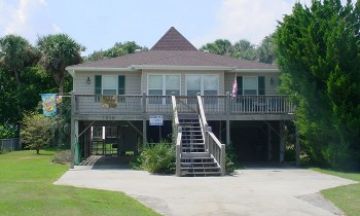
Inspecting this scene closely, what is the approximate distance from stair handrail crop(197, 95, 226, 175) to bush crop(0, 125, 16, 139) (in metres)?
24.2

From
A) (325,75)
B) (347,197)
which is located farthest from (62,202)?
(325,75)

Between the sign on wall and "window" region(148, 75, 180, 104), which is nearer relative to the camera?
the sign on wall

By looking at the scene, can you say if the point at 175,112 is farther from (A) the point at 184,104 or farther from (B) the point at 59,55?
(B) the point at 59,55

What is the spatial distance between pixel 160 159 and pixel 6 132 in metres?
26.9

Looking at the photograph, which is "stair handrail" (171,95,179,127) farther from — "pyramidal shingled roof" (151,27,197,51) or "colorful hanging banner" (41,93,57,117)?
"pyramidal shingled roof" (151,27,197,51)

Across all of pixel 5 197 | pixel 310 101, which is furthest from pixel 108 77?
pixel 5 197

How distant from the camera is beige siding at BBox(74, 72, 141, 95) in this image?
101 feet

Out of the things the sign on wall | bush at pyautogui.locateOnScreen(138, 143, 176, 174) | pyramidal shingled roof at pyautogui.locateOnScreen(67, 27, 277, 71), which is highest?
pyramidal shingled roof at pyautogui.locateOnScreen(67, 27, 277, 71)

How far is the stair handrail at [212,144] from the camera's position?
2253 centimetres

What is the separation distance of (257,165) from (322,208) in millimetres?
13896

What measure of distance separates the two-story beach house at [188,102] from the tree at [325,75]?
2.32 metres

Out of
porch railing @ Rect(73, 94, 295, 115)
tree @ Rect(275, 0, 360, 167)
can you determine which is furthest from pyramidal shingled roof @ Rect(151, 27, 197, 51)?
tree @ Rect(275, 0, 360, 167)

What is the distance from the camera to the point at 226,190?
17500 mm

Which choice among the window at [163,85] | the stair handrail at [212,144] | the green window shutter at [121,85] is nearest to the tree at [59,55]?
the green window shutter at [121,85]
